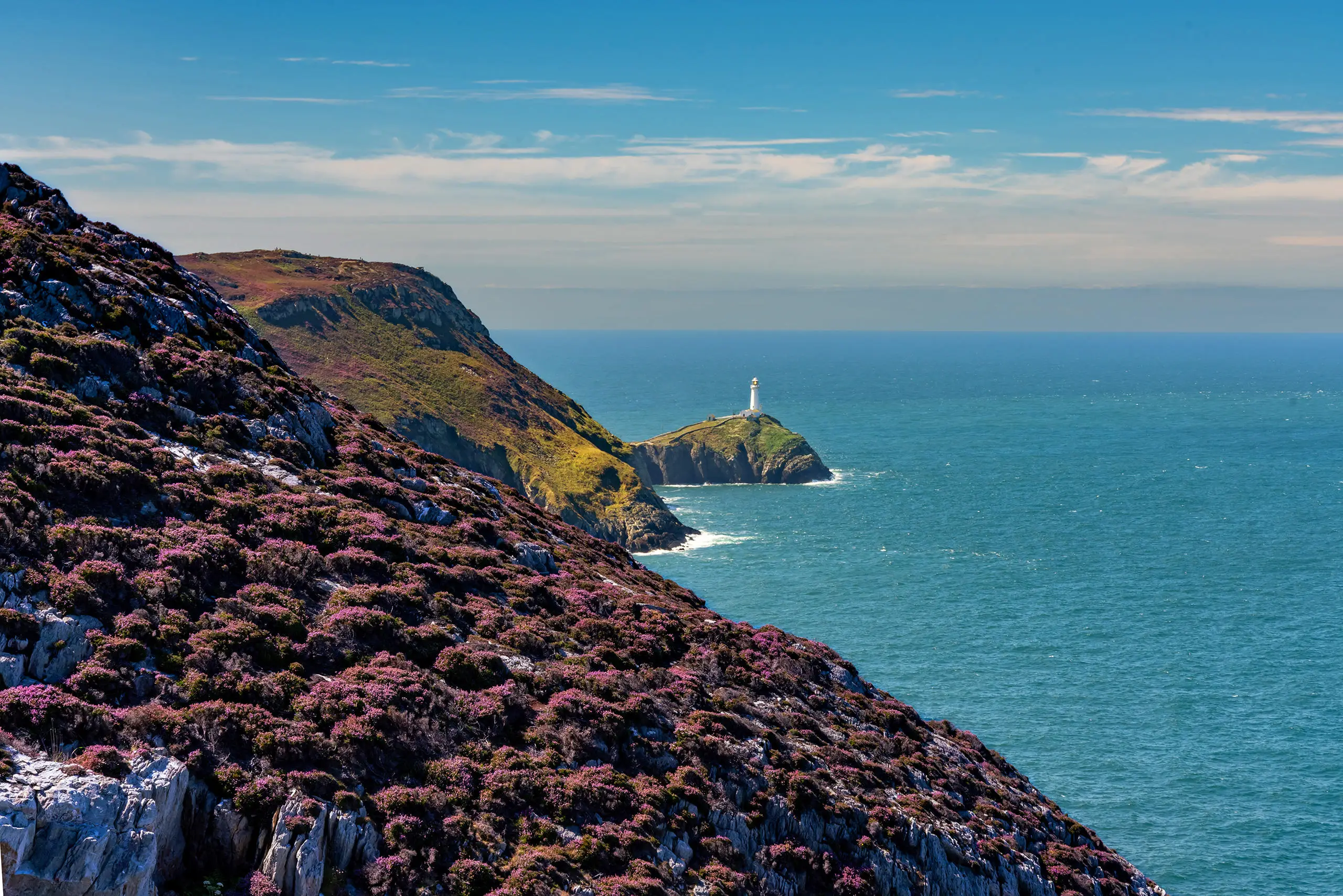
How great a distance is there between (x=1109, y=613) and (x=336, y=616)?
98277mm

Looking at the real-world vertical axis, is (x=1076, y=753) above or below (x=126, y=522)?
below

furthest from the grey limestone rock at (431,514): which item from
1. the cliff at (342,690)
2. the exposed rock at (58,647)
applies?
the exposed rock at (58,647)

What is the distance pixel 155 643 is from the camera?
26.7 metres

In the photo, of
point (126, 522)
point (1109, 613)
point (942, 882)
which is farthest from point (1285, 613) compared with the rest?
point (126, 522)

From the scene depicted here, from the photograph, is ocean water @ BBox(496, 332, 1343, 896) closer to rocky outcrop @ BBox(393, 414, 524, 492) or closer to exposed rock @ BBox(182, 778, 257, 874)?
rocky outcrop @ BBox(393, 414, 524, 492)

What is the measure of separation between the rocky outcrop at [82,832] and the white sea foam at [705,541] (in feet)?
389

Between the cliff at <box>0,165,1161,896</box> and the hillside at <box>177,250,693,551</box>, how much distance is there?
10065cm

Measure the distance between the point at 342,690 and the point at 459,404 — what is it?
150 meters

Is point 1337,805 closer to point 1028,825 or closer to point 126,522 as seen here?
point 1028,825

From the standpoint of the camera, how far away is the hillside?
152 meters

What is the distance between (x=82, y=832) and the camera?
19.5 m

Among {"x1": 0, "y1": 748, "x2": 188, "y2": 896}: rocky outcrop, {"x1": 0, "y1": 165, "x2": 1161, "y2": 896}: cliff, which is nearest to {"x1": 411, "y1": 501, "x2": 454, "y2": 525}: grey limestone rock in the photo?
{"x1": 0, "y1": 165, "x2": 1161, "y2": 896}: cliff

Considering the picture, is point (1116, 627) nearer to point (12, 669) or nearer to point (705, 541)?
point (705, 541)

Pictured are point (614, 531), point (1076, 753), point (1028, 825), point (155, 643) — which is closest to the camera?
point (155, 643)
